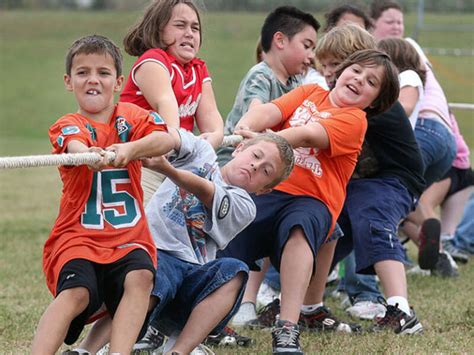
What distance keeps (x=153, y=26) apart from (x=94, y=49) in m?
1.08

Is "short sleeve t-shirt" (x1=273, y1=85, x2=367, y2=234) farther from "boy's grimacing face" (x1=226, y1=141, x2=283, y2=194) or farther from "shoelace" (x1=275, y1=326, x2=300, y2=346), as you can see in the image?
"shoelace" (x1=275, y1=326, x2=300, y2=346)

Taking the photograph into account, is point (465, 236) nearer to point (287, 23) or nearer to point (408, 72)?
point (408, 72)

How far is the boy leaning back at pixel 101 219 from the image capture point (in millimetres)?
3945

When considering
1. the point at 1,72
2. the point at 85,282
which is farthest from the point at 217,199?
the point at 1,72

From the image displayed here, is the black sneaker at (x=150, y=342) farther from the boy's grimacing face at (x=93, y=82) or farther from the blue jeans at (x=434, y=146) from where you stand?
the blue jeans at (x=434, y=146)

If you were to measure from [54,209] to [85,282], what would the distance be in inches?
301

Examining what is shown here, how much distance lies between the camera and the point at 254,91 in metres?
5.87

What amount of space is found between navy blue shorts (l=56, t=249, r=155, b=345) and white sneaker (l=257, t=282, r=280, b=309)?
Result: 2401mm

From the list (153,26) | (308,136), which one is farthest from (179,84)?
(308,136)

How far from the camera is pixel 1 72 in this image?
36.4 metres

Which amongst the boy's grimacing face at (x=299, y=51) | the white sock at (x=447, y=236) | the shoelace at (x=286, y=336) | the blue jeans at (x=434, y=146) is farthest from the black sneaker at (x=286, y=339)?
the white sock at (x=447, y=236)

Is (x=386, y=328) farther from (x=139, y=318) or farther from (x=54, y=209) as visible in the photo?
(x=54, y=209)

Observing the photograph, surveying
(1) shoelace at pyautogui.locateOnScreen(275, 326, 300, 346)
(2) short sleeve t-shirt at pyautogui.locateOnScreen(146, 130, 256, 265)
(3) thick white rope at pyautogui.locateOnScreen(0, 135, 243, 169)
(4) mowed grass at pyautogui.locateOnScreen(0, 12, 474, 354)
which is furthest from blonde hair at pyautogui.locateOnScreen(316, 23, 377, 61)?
(3) thick white rope at pyautogui.locateOnScreen(0, 135, 243, 169)

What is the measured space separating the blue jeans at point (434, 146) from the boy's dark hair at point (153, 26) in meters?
2.59
